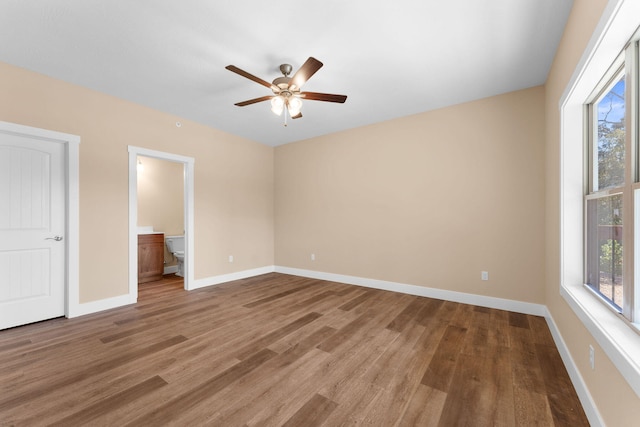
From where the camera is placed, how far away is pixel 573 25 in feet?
6.23

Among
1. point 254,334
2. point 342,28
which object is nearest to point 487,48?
point 342,28

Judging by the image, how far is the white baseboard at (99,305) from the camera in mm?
3139

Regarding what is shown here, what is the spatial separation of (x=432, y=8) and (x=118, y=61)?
2961 millimetres

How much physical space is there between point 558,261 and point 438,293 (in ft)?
5.50

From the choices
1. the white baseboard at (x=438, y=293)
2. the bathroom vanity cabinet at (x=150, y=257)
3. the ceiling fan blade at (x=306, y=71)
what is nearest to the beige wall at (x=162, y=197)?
the bathroom vanity cabinet at (x=150, y=257)

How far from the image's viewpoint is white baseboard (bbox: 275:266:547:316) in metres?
3.20

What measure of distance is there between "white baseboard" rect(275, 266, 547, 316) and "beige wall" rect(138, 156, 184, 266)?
10.3ft

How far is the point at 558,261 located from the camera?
7.72 feet

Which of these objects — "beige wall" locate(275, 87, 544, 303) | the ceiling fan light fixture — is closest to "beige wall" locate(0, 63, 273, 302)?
"beige wall" locate(275, 87, 544, 303)

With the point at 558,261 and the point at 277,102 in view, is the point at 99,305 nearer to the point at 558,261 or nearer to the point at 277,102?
the point at 277,102

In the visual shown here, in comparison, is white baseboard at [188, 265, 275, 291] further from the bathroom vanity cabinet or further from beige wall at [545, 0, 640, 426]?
beige wall at [545, 0, 640, 426]

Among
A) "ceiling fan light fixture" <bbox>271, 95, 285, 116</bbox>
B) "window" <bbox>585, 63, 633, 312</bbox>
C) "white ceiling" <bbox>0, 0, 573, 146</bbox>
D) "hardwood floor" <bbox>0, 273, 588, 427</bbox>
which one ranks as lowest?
"hardwood floor" <bbox>0, 273, 588, 427</bbox>

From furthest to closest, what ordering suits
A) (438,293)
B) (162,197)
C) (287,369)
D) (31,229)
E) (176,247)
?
1. (162,197)
2. (176,247)
3. (438,293)
4. (31,229)
5. (287,369)

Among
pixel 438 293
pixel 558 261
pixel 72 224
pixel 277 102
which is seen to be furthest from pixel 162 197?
pixel 558 261
